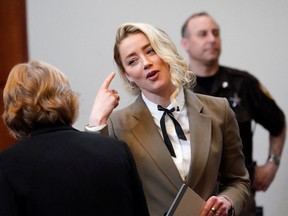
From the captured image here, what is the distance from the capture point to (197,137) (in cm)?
160

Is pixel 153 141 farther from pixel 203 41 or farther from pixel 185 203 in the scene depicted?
pixel 203 41

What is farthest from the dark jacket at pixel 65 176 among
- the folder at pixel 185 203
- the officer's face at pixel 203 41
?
the officer's face at pixel 203 41

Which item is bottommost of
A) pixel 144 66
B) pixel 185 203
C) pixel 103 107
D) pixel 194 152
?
pixel 185 203

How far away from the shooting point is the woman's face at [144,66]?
5.27 ft

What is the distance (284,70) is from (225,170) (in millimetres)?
1579

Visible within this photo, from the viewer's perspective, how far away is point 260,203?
3.16m

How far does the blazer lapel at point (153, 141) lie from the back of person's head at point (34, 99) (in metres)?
0.32

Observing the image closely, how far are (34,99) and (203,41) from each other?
4.85 ft

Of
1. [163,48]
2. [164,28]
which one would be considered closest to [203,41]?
[164,28]

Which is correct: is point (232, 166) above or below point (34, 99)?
below

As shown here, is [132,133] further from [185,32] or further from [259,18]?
[259,18]

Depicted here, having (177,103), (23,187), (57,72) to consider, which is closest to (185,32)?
(177,103)

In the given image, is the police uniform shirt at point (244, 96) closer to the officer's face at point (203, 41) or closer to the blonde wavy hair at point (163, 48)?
the officer's face at point (203, 41)

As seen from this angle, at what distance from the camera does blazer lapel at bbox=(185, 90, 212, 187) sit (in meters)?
1.56
